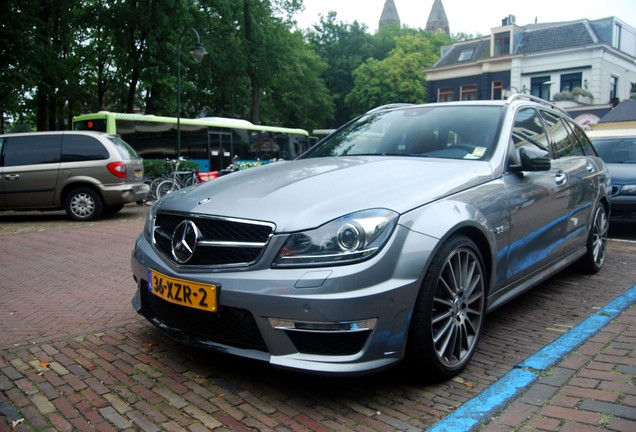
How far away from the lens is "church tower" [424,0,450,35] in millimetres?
106562

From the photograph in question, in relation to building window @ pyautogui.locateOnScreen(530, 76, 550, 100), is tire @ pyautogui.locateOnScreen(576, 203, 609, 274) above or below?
below

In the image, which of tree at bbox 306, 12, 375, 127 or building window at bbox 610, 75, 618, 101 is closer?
building window at bbox 610, 75, 618, 101

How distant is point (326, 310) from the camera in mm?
2492

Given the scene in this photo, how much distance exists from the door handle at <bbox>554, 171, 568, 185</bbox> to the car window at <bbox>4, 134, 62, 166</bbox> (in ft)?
29.4

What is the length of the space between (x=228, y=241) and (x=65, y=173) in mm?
8607

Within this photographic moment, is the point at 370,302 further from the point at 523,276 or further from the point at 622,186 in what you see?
the point at 622,186

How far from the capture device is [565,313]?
4316 millimetres

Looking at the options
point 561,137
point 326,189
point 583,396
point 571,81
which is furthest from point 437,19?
point 583,396

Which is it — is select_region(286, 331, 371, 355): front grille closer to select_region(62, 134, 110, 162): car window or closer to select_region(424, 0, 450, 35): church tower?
select_region(62, 134, 110, 162): car window

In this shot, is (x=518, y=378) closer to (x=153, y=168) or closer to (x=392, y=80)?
(x=153, y=168)

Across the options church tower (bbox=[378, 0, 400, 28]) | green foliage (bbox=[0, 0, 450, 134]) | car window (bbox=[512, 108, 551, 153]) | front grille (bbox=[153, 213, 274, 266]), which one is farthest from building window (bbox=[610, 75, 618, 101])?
church tower (bbox=[378, 0, 400, 28])

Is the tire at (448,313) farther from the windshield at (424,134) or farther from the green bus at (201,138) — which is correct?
the green bus at (201,138)

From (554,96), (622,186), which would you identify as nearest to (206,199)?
(622,186)

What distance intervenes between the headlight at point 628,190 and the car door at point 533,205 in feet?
13.4
